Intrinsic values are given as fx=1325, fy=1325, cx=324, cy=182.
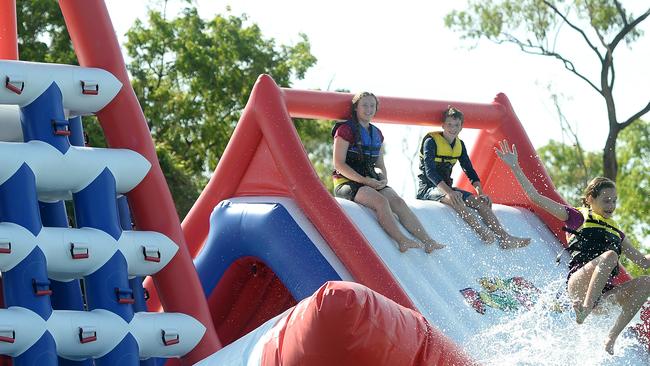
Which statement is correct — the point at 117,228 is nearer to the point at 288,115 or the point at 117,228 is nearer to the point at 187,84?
the point at 288,115

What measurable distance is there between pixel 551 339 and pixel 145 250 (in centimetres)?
202

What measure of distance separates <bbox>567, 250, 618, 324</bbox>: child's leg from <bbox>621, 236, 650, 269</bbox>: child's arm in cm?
33

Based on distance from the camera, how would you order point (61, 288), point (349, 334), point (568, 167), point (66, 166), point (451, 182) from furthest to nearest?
point (568, 167)
point (451, 182)
point (61, 288)
point (66, 166)
point (349, 334)

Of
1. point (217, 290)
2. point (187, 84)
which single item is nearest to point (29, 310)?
point (217, 290)

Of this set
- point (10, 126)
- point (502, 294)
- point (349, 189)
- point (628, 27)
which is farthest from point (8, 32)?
point (628, 27)

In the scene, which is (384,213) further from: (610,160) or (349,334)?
(610,160)

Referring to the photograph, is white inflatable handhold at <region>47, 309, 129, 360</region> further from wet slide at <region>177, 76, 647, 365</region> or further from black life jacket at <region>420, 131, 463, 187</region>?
black life jacket at <region>420, 131, 463, 187</region>

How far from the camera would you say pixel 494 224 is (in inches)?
304

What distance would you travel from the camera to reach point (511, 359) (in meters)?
6.08

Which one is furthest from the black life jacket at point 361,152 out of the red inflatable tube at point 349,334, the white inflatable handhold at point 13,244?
the red inflatable tube at point 349,334

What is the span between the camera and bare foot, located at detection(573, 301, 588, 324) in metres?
6.51

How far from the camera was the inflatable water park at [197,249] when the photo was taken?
5852mm

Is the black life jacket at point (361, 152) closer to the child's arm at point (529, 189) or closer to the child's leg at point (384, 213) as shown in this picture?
the child's leg at point (384, 213)

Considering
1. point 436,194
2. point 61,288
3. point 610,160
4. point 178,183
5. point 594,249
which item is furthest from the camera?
point 610,160
